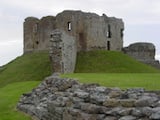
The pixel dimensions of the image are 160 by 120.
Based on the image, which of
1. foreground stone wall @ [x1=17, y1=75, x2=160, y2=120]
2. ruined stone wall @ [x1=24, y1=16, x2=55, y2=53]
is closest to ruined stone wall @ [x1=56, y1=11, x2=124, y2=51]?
ruined stone wall @ [x1=24, y1=16, x2=55, y2=53]

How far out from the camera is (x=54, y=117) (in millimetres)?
20219

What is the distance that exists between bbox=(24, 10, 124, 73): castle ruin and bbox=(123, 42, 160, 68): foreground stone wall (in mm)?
12083

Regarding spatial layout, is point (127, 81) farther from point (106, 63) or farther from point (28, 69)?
point (28, 69)

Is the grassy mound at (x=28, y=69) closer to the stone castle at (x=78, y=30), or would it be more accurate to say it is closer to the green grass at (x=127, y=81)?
the stone castle at (x=78, y=30)

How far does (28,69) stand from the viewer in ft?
182

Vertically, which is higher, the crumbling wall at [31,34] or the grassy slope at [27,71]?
the crumbling wall at [31,34]

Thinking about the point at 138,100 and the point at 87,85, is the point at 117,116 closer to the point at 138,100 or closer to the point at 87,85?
the point at 138,100

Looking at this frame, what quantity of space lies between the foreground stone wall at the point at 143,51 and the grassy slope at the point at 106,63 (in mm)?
16649

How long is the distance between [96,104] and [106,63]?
39.6 m

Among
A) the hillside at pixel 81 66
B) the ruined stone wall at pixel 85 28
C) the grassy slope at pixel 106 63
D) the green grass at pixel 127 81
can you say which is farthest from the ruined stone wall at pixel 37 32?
the green grass at pixel 127 81

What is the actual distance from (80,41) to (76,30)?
1478mm

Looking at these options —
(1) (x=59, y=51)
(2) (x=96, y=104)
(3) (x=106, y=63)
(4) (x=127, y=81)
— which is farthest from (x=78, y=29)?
(2) (x=96, y=104)

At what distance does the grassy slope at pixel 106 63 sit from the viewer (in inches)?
2094

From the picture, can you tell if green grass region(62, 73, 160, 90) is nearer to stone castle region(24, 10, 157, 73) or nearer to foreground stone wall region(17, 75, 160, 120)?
foreground stone wall region(17, 75, 160, 120)
